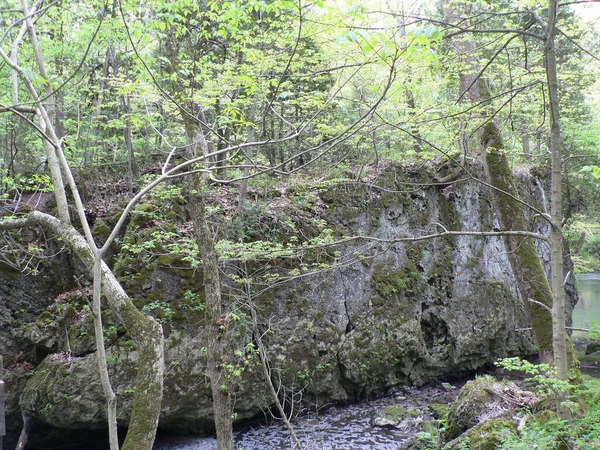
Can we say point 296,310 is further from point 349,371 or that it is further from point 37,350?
point 37,350

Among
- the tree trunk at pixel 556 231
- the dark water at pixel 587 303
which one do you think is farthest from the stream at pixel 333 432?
the dark water at pixel 587 303

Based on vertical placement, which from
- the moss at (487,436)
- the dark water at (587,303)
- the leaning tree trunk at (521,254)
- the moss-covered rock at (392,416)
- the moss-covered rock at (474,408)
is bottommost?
the dark water at (587,303)

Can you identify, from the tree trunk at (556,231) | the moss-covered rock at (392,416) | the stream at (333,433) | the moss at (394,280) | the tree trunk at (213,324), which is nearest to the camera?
the tree trunk at (556,231)

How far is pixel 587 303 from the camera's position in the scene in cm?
2108

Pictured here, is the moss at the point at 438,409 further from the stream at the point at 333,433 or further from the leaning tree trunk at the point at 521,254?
the leaning tree trunk at the point at 521,254

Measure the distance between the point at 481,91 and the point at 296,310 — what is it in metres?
5.36

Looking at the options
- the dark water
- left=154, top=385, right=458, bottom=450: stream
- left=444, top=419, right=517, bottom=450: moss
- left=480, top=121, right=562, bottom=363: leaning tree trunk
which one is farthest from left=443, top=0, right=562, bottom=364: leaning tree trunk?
the dark water

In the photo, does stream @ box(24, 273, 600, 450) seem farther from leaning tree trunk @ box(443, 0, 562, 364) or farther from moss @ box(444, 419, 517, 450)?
leaning tree trunk @ box(443, 0, 562, 364)

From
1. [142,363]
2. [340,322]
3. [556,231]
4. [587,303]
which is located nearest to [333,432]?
[340,322]

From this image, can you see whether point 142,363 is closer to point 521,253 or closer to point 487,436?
point 487,436

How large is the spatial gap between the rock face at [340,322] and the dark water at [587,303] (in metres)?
5.27

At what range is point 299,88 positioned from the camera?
39.5 ft

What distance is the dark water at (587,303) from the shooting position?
1702 cm

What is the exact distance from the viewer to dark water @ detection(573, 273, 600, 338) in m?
17.0
